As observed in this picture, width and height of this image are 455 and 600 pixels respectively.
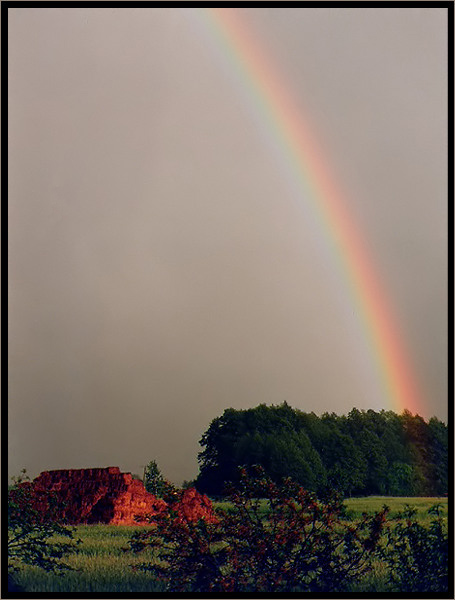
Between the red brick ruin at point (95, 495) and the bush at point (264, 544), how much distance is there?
105 cm

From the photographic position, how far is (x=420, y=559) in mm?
10914

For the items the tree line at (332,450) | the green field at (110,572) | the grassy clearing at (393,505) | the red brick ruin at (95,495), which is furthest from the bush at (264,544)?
the red brick ruin at (95,495)

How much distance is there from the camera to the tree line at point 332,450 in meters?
11.8

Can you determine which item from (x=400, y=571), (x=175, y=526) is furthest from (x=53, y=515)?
(x=400, y=571)

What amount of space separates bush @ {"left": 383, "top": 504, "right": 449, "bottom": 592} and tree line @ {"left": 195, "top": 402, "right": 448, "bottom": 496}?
1.11 m

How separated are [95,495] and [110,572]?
161cm

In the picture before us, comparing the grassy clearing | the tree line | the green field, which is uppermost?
the tree line

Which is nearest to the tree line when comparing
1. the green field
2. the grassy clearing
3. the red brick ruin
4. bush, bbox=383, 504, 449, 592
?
the grassy clearing

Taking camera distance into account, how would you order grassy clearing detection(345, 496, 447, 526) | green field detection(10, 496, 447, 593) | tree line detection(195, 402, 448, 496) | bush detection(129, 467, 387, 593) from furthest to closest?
tree line detection(195, 402, 448, 496)
grassy clearing detection(345, 496, 447, 526)
green field detection(10, 496, 447, 593)
bush detection(129, 467, 387, 593)

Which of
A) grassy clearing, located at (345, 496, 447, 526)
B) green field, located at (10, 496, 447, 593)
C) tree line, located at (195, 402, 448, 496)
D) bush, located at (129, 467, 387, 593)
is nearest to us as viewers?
bush, located at (129, 467, 387, 593)

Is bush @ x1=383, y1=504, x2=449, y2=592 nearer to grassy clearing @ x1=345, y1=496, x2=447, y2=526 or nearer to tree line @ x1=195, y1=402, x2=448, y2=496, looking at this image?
grassy clearing @ x1=345, y1=496, x2=447, y2=526

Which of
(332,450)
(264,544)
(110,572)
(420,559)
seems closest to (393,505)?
(420,559)

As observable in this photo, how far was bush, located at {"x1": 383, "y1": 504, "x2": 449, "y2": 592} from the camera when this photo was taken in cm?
1087

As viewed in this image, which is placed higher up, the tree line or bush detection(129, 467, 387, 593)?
the tree line
